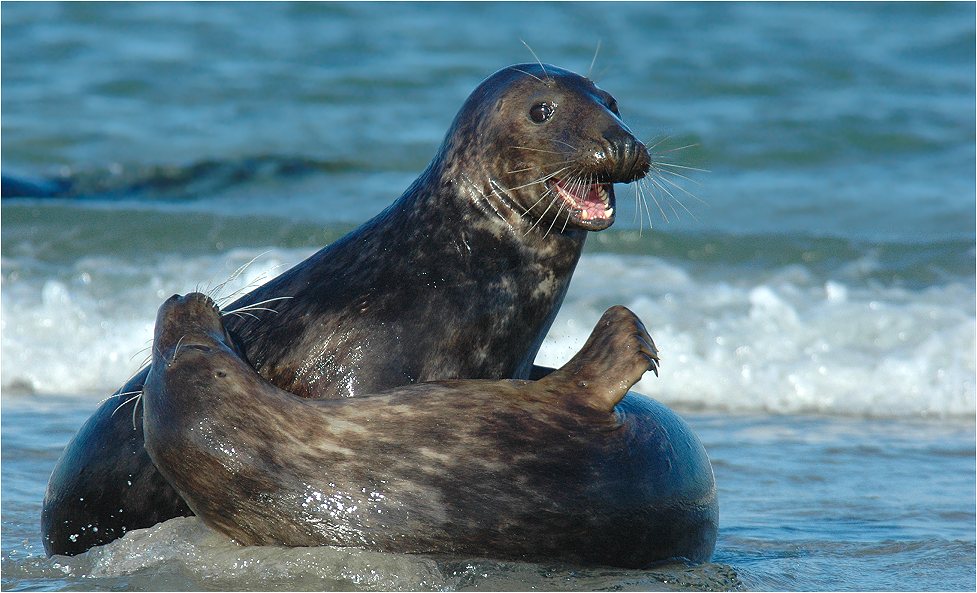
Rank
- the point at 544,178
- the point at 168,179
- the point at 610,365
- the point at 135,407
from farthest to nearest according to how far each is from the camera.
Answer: the point at 168,179
the point at 544,178
the point at 135,407
the point at 610,365

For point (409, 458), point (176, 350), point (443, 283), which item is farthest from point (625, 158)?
point (176, 350)

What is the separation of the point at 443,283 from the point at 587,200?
2.04ft

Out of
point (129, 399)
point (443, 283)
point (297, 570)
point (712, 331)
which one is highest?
point (712, 331)

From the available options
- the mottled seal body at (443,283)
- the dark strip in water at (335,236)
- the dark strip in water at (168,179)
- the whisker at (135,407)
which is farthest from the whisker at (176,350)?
the dark strip in water at (168,179)

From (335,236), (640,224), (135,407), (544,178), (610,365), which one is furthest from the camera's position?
(335,236)

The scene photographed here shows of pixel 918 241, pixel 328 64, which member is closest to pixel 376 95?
pixel 328 64

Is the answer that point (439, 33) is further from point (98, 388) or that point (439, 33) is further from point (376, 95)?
point (98, 388)

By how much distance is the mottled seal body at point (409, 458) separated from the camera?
4426 millimetres

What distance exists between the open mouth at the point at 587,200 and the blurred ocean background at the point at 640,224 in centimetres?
19

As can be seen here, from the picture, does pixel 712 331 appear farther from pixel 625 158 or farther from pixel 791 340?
pixel 625 158

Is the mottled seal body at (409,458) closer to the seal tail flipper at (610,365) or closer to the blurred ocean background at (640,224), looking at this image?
the seal tail flipper at (610,365)

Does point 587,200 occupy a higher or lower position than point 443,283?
higher

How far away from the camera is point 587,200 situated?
5.45 metres

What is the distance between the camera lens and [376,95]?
18078mm
